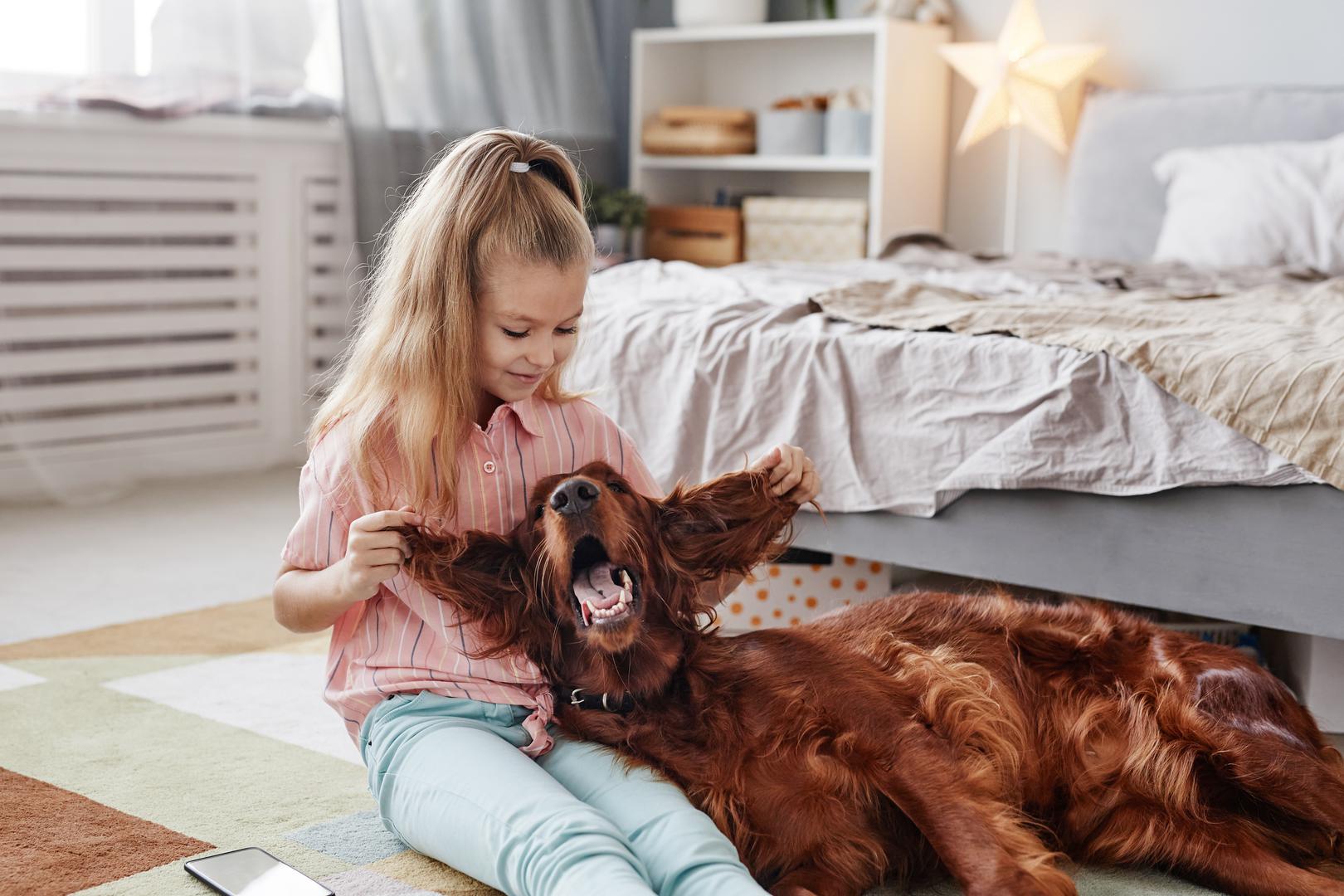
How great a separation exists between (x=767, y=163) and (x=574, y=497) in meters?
3.12

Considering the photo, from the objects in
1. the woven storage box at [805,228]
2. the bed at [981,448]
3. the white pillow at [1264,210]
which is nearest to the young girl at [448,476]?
the bed at [981,448]

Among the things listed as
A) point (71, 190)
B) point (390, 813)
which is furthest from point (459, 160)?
→ point (71, 190)

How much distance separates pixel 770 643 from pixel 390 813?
1.33 ft

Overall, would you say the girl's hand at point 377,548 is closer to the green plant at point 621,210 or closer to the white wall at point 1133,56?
the green plant at point 621,210

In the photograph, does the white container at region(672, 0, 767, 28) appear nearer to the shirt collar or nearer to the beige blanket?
the beige blanket

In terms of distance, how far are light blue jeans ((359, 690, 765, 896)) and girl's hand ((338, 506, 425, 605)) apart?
17cm

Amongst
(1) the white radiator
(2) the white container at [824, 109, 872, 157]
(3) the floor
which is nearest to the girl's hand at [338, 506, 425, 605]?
(3) the floor

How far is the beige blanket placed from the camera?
62.7 inches

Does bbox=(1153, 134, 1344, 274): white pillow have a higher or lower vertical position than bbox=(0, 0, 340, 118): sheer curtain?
lower

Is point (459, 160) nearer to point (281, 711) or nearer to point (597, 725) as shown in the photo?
point (597, 725)

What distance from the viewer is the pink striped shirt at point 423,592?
4.37 ft

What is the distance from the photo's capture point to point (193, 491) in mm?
3391

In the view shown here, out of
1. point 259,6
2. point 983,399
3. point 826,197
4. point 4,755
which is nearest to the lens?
point 4,755

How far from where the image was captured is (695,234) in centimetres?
429
